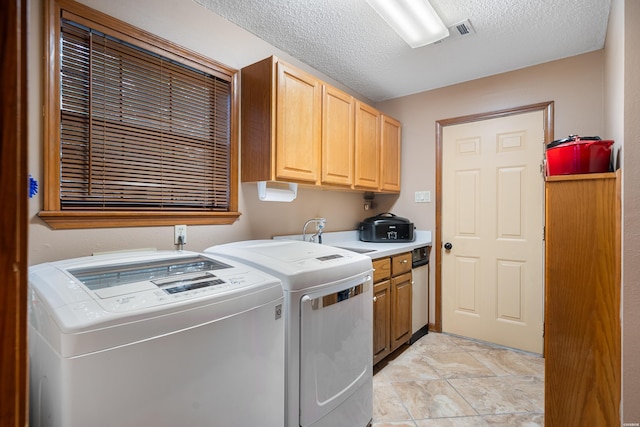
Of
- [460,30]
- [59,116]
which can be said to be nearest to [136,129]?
[59,116]

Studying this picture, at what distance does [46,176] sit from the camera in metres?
1.37

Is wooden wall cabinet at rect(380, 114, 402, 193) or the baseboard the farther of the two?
wooden wall cabinet at rect(380, 114, 402, 193)

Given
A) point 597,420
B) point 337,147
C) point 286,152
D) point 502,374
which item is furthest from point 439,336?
point 286,152

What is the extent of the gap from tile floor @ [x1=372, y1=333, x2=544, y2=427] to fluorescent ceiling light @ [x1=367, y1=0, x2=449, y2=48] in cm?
238

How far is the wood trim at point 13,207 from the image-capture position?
375 mm

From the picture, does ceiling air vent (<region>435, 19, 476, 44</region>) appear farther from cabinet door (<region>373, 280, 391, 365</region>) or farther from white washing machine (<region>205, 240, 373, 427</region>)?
cabinet door (<region>373, 280, 391, 365</region>)

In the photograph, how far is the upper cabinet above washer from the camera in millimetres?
2021

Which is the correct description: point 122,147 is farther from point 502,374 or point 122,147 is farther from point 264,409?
point 502,374

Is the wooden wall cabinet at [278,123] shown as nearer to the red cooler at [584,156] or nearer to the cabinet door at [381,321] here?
the cabinet door at [381,321]

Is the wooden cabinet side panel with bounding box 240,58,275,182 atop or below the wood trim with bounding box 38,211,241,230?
atop

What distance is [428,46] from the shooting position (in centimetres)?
240

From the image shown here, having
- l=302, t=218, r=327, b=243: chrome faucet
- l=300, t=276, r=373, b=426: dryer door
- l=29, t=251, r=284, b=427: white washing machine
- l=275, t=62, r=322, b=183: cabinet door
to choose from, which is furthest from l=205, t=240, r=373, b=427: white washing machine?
l=302, t=218, r=327, b=243: chrome faucet

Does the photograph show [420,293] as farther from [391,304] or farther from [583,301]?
[583,301]

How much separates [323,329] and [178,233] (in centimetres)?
99
